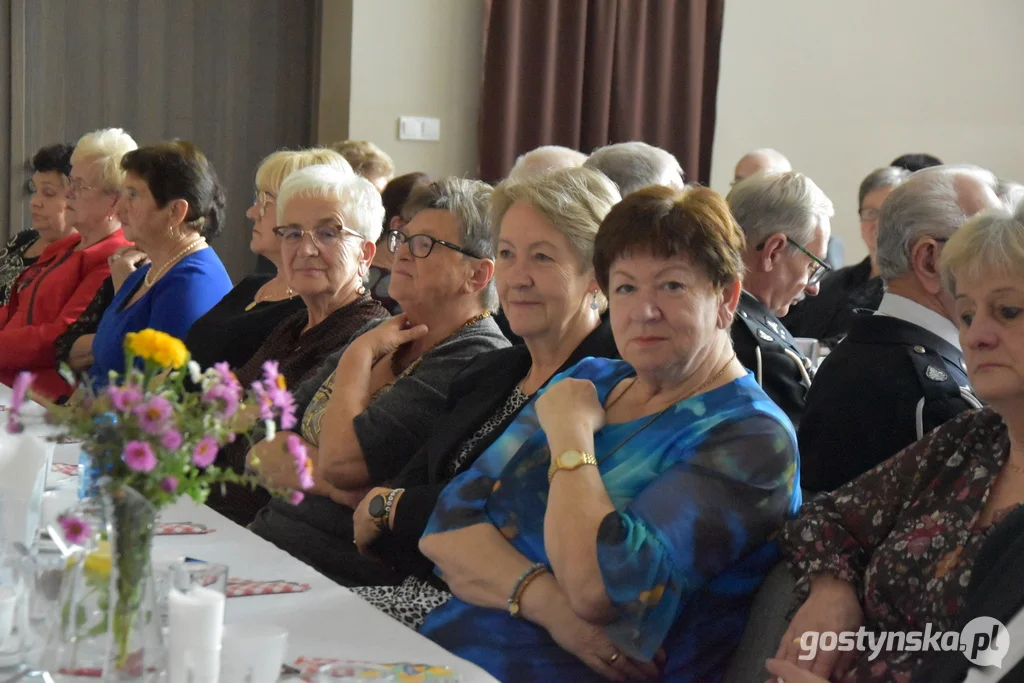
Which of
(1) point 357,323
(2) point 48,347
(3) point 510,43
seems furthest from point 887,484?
(3) point 510,43

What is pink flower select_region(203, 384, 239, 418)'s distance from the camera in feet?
3.89

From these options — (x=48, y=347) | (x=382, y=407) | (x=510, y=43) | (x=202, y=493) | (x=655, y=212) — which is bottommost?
(x=48, y=347)

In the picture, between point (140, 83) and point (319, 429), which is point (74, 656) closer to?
point (319, 429)

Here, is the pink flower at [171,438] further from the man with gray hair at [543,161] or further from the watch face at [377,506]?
the man with gray hair at [543,161]

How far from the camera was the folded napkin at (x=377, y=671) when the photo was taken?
138cm

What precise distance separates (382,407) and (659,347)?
0.85 metres

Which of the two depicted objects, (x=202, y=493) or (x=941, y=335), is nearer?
(x=202, y=493)

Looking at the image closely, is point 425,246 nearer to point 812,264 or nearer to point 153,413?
point 812,264

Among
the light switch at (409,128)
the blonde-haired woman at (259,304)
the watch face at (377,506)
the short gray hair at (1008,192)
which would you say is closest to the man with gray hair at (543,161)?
the blonde-haired woman at (259,304)

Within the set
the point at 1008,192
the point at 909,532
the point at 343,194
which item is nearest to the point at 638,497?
the point at 909,532

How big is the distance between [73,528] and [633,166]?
264cm

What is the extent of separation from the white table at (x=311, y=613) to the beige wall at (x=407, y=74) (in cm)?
405

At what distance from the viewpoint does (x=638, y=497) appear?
1.74 metres

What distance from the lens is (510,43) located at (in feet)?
19.4
